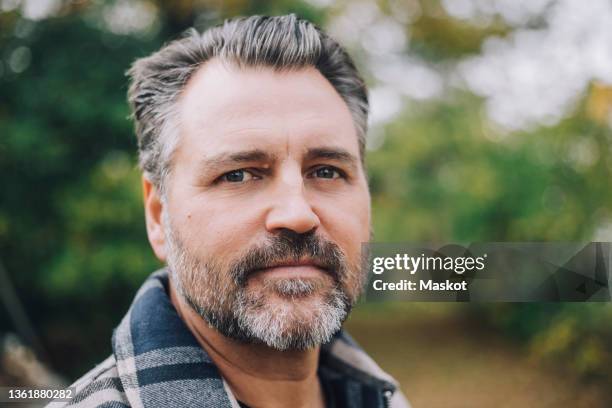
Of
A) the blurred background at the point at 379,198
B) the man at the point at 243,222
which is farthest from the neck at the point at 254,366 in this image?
the blurred background at the point at 379,198

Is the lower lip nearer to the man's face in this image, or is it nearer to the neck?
the man's face

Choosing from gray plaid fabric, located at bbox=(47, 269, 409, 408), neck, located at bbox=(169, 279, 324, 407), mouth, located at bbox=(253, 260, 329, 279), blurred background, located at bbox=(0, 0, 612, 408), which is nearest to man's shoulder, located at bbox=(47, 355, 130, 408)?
gray plaid fabric, located at bbox=(47, 269, 409, 408)

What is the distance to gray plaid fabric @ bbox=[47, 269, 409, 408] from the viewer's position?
85cm

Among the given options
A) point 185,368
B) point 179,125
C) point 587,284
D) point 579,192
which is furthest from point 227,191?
point 579,192

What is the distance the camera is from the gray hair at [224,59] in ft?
3.21

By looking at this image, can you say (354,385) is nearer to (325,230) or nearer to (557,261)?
(325,230)

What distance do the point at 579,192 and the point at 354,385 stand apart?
1.49 m

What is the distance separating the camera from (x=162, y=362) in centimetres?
88

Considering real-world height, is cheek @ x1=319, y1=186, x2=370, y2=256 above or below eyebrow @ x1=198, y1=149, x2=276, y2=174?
below

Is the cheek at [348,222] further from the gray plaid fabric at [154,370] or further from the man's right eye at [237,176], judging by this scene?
the gray plaid fabric at [154,370]

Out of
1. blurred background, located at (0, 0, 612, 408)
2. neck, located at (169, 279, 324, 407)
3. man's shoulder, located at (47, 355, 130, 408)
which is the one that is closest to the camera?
man's shoulder, located at (47, 355, 130, 408)

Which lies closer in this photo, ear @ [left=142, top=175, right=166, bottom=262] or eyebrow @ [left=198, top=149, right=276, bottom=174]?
eyebrow @ [left=198, top=149, right=276, bottom=174]

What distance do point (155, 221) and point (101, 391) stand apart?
0.32 metres

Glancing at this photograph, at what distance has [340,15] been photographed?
8.41 ft
